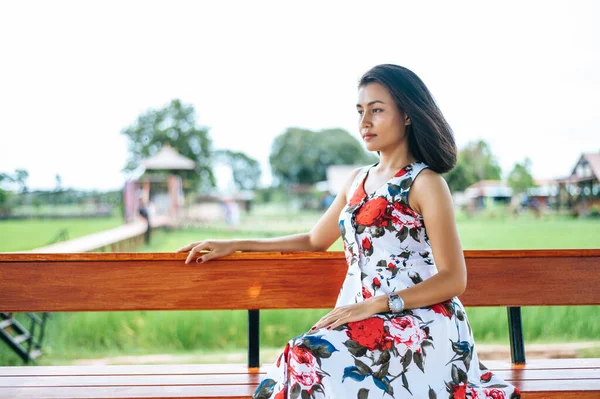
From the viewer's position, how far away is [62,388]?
67.8 inches

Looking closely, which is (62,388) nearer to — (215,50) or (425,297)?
(425,297)

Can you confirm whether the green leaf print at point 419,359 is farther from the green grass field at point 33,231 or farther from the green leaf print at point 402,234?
the green grass field at point 33,231

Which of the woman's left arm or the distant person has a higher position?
the woman's left arm

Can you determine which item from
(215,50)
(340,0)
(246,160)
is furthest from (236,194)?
(340,0)

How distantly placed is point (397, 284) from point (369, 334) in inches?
7.4

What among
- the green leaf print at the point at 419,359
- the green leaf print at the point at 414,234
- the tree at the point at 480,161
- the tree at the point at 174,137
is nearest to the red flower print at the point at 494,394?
the green leaf print at the point at 419,359

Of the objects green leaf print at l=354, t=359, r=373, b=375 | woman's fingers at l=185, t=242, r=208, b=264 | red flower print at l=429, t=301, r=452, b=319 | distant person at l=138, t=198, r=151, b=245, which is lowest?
distant person at l=138, t=198, r=151, b=245

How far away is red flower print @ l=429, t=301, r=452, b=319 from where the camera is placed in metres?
1.47

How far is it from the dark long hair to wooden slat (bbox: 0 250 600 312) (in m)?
0.45

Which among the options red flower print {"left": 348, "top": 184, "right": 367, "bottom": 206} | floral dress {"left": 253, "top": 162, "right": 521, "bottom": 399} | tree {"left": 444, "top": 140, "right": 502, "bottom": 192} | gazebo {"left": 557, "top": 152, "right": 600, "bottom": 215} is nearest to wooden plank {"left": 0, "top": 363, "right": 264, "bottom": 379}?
floral dress {"left": 253, "top": 162, "right": 521, "bottom": 399}

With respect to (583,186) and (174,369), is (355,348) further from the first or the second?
(583,186)

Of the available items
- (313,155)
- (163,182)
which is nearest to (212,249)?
(313,155)

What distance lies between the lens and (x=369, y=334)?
139 cm

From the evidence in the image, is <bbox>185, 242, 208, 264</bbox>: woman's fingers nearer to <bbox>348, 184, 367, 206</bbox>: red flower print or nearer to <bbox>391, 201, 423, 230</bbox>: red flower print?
<bbox>348, 184, 367, 206</bbox>: red flower print
